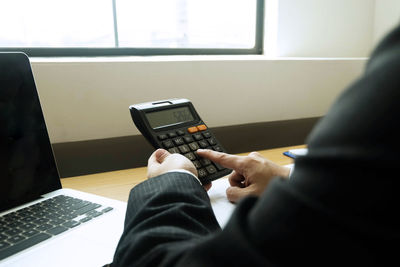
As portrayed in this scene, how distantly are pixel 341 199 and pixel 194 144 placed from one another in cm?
47

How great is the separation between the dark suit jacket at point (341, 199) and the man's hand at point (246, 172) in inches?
13.7

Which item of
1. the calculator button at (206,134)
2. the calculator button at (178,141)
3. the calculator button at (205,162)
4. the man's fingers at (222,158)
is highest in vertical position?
the calculator button at (178,141)

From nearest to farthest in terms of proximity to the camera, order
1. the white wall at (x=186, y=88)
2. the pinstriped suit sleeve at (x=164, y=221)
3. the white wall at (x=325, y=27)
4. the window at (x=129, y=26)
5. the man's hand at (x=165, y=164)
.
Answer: the pinstriped suit sleeve at (x=164, y=221) < the man's hand at (x=165, y=164) < the white wall at (x=186, y=88) < the window at (x=129, y=26) < the white wall at (x=325, y=27)

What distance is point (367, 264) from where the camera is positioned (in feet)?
0.57

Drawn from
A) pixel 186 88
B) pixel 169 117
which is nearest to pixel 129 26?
pixel 186 88

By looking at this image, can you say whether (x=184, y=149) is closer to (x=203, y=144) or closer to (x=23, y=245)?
(x=203, y=144)

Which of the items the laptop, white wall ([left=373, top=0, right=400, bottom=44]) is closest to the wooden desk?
the laptop

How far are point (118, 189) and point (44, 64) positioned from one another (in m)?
0.30

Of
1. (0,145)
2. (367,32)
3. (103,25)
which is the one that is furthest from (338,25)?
(0,145)

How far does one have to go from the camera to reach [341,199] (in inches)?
7.0

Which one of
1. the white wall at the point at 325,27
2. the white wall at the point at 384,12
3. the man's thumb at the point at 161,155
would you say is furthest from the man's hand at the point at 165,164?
the white wall at the point at 384,12

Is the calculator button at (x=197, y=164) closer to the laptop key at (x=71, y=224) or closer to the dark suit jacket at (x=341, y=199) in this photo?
the laptop key at (x=71, y=224)

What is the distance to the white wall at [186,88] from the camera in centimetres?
73

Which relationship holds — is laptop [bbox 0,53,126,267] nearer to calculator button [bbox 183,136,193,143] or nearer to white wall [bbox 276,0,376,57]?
calculator button [bbox 183,136,193,143]
